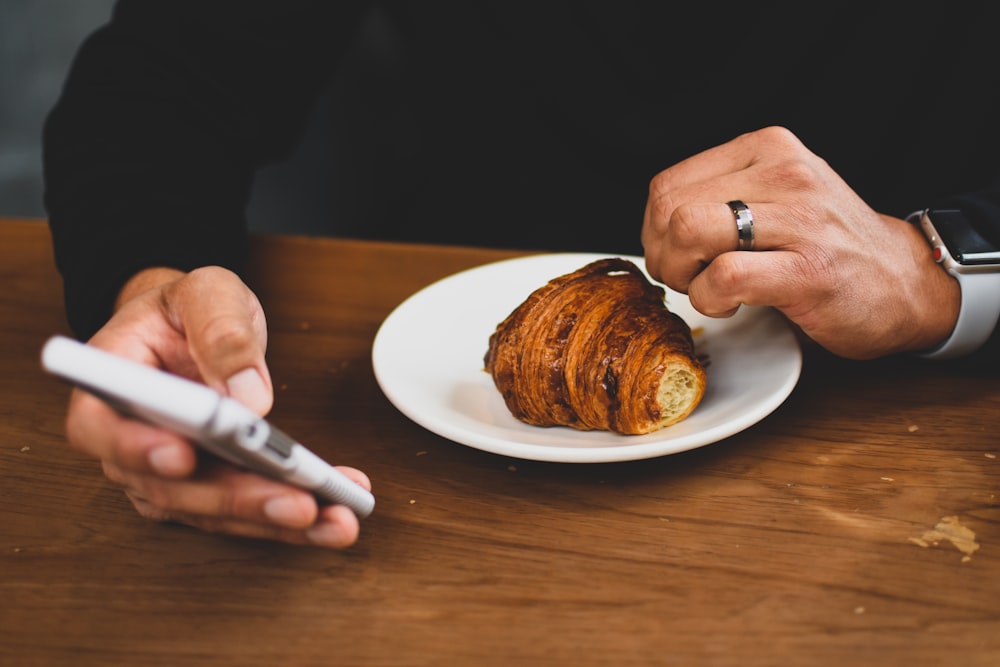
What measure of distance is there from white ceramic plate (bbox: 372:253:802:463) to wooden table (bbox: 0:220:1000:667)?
46 mm

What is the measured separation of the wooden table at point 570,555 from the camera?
0.62m

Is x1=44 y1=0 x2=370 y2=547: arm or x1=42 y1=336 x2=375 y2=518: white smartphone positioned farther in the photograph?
x1=44 y1=0 x2=370 y2=547: arm

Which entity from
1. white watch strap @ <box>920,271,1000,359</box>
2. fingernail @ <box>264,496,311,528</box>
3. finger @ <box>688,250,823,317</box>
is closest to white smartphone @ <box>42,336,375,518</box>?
fingernail @ <box>264,496,311,528</box>

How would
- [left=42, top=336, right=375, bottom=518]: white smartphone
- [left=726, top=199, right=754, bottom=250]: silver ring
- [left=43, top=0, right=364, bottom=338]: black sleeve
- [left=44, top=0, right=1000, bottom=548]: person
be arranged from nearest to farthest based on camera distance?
1. [left=42, top=336, right=375, bottom=518]: white smartphone
2. [left=44, top=0, right=1000, bottom=548]: person
3. [left=726, top=199, right=754, bottom=250]: silver ring
4. [left=43, top=0, right=364, bottom=338]: black sleeve

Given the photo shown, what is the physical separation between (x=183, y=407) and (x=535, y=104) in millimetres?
1266

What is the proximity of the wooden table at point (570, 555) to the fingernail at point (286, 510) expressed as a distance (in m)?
0.10

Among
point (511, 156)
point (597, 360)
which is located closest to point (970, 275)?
point (597, 360)

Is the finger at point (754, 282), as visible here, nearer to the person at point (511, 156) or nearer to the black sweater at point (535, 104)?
the person at point (511, 156)

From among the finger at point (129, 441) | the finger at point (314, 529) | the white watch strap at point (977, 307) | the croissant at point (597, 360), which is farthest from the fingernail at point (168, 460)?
the white watch strap at point (977, 307)

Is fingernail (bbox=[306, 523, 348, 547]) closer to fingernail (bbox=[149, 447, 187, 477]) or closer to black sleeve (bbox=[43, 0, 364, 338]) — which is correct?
fingernail (bbox=[149, 447, 187, 477])

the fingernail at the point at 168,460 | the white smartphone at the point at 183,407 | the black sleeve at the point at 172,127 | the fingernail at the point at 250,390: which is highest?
the white smartphone at the point at 183,407

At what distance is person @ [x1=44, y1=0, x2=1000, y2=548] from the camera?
0.73m

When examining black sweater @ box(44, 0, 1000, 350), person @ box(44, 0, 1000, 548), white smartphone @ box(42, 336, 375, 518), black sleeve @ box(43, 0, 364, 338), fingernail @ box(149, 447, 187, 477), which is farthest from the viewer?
black sweater @ box(44, 0, 1000, 350)

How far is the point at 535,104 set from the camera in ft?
5.28
